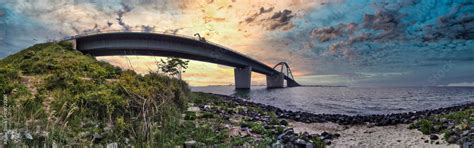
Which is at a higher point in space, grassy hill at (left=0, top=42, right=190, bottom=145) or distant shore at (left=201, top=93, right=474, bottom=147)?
grassy hill at (left=0, top=42, right=190, bottom=145)

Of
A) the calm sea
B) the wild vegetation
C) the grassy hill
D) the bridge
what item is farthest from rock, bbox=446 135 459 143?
the bridge

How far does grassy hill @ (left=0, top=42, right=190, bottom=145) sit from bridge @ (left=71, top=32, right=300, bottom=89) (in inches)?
835

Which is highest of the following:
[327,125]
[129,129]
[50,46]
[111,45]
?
[111,45]

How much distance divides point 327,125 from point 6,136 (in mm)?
12885

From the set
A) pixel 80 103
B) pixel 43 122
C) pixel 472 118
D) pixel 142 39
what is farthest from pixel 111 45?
pixel 472 118

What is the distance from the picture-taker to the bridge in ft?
132

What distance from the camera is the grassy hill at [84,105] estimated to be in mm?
6391

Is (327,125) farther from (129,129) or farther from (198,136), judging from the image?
(129,129)

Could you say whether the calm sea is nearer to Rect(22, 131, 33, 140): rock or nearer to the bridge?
the bridge

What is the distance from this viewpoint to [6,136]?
16.9 feet

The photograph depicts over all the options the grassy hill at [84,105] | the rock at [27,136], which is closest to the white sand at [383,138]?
the grassy hill at [84,105]

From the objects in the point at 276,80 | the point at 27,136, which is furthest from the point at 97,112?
the point at 276,80

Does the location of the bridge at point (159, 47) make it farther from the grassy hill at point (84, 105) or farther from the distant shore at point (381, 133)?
the distant shore at point (381, 133)

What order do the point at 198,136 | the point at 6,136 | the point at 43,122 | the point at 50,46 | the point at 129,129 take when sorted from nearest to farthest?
the point at 6,136
the point at 43,122
the point at 129,129
the point at 198,136
the point at 50,46
